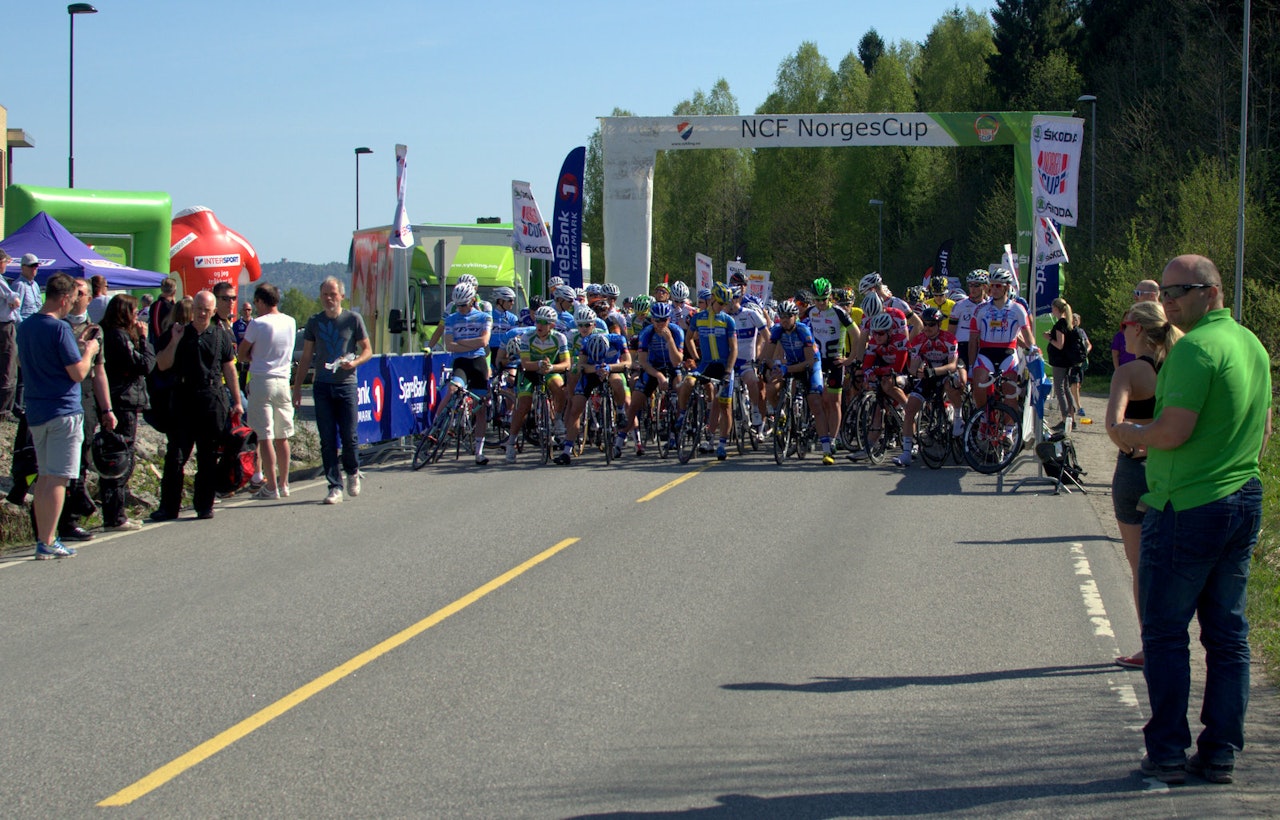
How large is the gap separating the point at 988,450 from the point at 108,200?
51.8 ft

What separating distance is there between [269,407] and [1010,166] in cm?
5359

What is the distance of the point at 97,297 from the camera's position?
1875 cm

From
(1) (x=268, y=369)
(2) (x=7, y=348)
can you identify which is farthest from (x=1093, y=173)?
(1) (x=268, y=369)

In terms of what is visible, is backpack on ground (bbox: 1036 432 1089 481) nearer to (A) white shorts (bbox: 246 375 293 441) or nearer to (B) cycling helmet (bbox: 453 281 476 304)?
(B) cycling helmet (bbox: 453 281 476 304)

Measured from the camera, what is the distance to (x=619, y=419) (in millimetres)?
17469

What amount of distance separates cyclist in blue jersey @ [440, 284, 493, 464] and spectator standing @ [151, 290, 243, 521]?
185 inches

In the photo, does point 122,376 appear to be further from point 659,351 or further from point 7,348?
point 659,351

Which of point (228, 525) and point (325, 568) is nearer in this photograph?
point (325, 568)

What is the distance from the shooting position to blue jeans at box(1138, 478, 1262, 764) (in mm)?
5262

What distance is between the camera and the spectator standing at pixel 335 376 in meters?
13.3

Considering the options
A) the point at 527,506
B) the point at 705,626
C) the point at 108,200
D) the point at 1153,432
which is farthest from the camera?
the point at 108,200

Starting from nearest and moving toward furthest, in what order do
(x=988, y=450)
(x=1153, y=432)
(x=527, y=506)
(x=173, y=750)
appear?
(x=1153, y=432) → (x=173, y=750) → (x=527, y=506) → (x=988, y=450)

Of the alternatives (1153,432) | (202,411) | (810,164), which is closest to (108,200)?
(202,411)

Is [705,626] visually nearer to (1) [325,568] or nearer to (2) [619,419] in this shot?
(1) [325,568]
